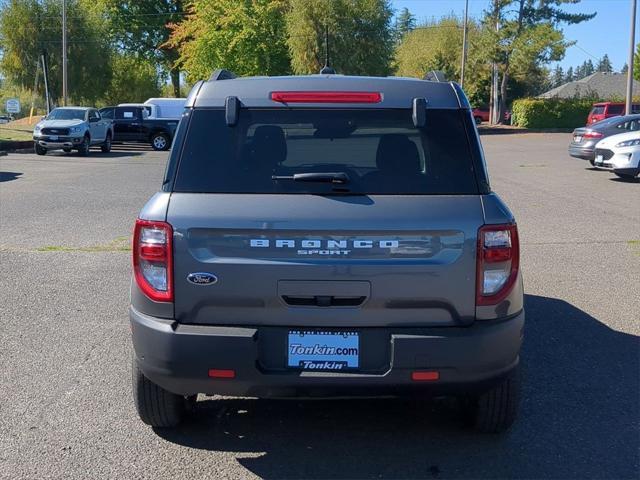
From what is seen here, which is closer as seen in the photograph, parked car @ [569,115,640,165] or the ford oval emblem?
the ford oval emblem

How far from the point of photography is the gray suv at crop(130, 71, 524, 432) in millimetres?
3559

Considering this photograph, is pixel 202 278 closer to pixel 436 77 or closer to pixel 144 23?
pixel 436 77

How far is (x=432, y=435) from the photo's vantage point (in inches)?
169

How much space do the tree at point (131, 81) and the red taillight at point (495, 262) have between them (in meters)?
55.7

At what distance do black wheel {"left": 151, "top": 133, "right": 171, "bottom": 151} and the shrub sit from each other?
1230 inches

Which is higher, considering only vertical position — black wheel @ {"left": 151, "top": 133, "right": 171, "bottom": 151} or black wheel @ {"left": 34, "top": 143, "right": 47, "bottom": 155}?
black wheel @ {"left": 151, "top": 133, "right": 171, "bottom": 151}

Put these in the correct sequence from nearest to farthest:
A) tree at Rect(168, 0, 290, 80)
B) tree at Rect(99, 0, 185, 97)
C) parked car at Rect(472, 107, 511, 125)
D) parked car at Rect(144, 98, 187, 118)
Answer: parked car at Rect(144, 98, 187, 118), tree at Rect(168, 0, 290, 80), parked car at Rect(472, 107, 511, 125), tree at Rect(99, 0, 185, 97)

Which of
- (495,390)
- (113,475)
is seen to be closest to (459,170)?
(495,390)

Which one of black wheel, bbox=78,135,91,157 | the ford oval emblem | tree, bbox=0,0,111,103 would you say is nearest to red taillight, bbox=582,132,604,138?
black wheel, bbox=78,135,91,157

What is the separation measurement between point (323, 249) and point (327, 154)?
2.26 ft

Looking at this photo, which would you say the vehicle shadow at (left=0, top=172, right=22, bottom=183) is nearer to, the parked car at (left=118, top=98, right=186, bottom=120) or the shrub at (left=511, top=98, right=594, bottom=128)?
the parked car at (left=118, top=98, right=186, bottom=120)

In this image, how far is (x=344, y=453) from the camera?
4059 millimetres

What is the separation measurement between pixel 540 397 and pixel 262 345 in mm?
2169

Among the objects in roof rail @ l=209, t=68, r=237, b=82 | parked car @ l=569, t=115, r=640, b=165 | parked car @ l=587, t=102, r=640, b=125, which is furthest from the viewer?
parked car @ l=587, t=102, r=640, b=125
